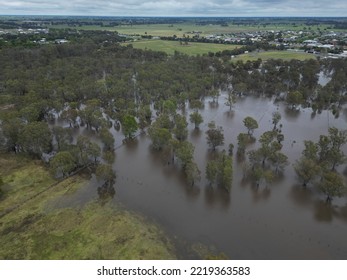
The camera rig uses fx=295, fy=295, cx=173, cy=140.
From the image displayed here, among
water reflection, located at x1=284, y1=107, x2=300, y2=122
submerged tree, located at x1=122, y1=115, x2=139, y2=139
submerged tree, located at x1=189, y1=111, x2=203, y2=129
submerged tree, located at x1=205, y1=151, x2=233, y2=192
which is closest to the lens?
submerged tree, located at x1=205, y1=151, x2=233, y2=192

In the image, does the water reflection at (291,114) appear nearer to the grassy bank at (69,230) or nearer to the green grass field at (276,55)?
the grassy bank at (69,230)

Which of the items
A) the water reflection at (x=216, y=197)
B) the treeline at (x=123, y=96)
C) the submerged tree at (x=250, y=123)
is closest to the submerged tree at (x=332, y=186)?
the treeline at (x=123, y=96)

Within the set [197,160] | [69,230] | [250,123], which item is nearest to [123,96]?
[250,123]

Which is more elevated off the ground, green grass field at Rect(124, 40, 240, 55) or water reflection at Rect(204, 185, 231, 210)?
green grass field at Rect(124, 40, 240, 55)

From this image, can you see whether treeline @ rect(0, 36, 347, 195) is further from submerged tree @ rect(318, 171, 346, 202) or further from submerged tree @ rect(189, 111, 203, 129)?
submerged tree @ rect(318, 171, 346, 202)

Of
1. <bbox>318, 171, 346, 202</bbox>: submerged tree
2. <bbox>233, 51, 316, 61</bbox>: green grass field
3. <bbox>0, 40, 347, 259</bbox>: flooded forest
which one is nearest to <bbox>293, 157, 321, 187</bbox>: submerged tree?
<bbox>0, 40, 347, 259</bbox>: flooded forest
